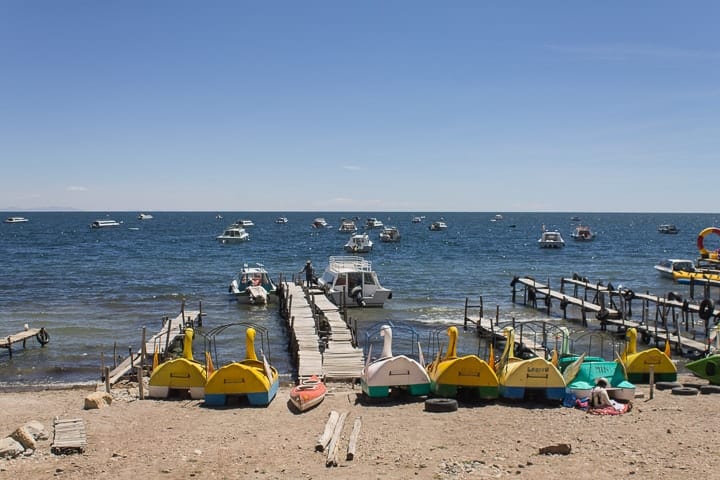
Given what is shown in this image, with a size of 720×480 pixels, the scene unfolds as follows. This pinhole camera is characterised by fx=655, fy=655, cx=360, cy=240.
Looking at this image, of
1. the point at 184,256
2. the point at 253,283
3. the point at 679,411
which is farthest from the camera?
the point at 184,256

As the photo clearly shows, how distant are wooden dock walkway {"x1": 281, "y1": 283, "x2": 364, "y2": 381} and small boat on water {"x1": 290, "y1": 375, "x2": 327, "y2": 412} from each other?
8.85 feet

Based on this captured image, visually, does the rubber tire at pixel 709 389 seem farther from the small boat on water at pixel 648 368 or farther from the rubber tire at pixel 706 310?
the rubber tire at pixel 706 310

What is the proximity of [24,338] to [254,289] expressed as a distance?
1497 centimetres

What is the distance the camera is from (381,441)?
14586 millimetres

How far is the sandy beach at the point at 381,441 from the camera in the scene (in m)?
13.0

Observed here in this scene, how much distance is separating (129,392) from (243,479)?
855 cm

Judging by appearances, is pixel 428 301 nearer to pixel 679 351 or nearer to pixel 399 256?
pixel 679 351

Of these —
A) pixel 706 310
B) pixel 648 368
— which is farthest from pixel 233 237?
pixel 648 368

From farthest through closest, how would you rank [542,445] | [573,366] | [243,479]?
[573,366] < [542,445] < [243,479]

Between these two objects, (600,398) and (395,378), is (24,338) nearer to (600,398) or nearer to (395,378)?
(395,378)

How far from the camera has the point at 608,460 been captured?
1341 centimetres

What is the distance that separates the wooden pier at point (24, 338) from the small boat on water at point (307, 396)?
49.2 feet

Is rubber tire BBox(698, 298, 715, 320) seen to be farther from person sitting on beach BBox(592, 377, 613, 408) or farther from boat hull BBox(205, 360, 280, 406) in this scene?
boat hull BBox(205, 360, 280, 406)

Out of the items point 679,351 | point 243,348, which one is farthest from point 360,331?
point 679,351
